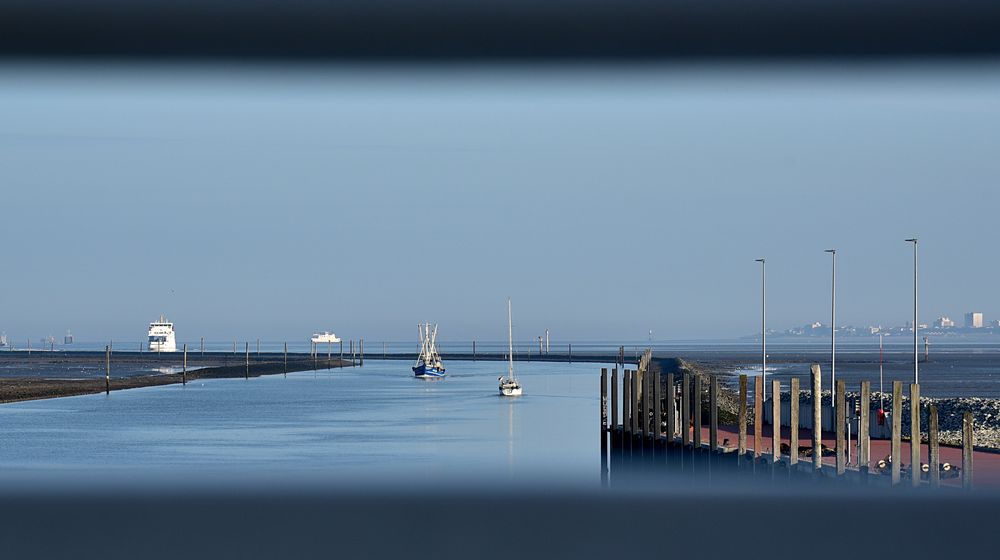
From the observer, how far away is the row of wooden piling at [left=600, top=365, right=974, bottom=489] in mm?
9508

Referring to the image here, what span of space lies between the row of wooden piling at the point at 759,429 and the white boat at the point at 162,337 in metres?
87.5

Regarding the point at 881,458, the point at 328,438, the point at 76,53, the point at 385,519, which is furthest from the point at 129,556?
the point at 328,438

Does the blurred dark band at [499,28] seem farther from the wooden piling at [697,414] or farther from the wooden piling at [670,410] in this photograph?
the wooden piling at [670,410]

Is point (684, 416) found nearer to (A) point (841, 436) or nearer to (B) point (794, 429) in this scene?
(B) point (794, 429)

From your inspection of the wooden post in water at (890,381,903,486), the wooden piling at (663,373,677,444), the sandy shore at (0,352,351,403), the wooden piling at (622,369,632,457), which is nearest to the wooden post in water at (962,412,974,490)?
the wooden post in water at (890,381,903,486)

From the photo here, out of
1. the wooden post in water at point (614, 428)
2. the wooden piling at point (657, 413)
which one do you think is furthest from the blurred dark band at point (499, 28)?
the wooden post in water at point (614, 428)

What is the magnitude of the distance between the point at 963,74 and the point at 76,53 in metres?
2.11

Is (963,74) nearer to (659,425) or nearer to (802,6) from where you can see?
(802,6)

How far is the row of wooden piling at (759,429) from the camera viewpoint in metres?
9.51

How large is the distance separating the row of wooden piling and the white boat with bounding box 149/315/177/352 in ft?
287

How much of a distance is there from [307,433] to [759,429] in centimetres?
1426

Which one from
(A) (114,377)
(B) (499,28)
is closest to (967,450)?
(B) (499,28)

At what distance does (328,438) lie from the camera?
77.5 ft

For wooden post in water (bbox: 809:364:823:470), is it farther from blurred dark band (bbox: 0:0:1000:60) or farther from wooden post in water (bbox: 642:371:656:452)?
blurred dark band (bbox: 0:0:1000:60)
